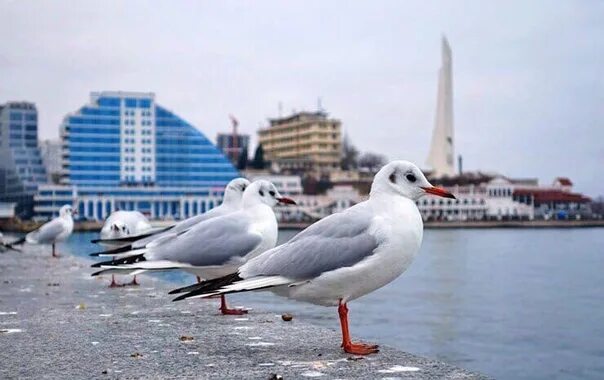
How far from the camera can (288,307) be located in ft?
35.5

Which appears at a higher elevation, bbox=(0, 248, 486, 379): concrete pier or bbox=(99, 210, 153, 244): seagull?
bbox=(99, 210, 153, 244): seagull

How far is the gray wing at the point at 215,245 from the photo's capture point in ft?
14.5

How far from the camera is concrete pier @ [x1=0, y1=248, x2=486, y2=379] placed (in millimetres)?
2920

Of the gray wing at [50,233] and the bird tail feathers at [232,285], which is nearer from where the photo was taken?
the bird tail feathers at [232,285]

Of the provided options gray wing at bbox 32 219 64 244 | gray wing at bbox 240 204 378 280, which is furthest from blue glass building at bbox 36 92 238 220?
gray wing at bbox 240 204 378 280

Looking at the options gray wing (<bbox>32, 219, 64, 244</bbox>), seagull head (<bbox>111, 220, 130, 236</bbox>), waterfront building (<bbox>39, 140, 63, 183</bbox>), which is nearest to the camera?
seagull head (<bbox>111, 220, 130, 236</bbox>)

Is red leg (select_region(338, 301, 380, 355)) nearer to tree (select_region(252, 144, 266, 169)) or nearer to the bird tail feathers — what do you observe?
the bird tail feathers

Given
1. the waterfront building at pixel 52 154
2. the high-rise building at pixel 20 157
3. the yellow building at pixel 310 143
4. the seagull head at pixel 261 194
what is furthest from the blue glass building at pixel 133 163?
the seagull head at pixel 261 194

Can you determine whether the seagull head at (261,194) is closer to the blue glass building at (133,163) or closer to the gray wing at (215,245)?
the gray wing at (215,245)

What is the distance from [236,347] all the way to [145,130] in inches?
2589

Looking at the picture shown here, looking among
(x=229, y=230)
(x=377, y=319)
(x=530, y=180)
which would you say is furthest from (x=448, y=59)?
(x=229, y=230)

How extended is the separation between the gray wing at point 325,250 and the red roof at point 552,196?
85.5 meters

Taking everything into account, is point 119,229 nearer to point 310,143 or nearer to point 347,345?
point 347,345

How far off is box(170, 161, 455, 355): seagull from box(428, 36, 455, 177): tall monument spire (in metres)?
84.8
